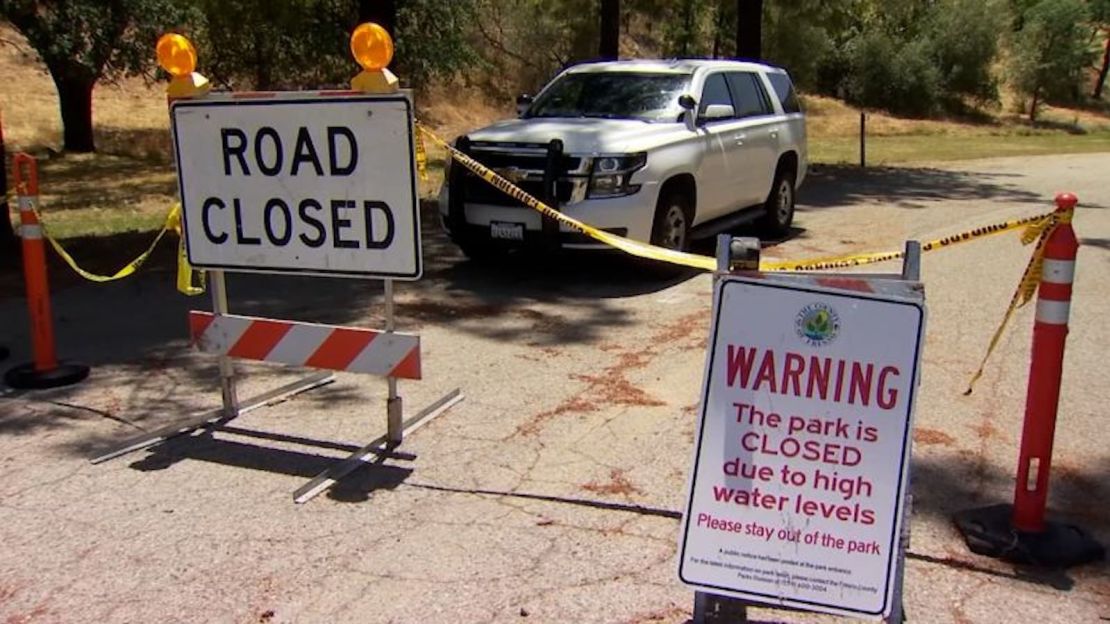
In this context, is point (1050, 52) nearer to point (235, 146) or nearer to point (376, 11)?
point (376, 11)

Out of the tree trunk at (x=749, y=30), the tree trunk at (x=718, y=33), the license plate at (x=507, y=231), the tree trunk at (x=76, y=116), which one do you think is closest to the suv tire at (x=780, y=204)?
the license plate at (x=507, y=231)

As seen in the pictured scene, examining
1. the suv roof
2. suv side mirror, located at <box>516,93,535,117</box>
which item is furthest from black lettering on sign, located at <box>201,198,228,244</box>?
the suv roof

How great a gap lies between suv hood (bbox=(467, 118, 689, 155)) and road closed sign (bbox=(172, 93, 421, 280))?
3.53 meters

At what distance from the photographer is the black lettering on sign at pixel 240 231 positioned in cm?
503

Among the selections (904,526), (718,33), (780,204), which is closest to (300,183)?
(904,526)

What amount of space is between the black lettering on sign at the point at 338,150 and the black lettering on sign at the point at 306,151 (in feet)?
0.24

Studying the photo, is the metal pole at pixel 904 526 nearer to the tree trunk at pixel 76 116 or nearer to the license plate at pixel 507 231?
the license plate at pixel 507 231

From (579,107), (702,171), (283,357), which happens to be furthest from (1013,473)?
(579,107)

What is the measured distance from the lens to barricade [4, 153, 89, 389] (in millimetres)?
5777

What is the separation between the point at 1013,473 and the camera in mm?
4723

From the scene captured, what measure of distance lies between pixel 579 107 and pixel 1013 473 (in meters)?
5.72

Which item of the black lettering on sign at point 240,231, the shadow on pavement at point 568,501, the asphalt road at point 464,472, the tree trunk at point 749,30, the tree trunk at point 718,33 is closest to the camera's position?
the asphalt road at point 464,472

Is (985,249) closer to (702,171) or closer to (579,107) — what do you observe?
(702,171)

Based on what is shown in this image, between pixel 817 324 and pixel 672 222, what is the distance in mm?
5576
